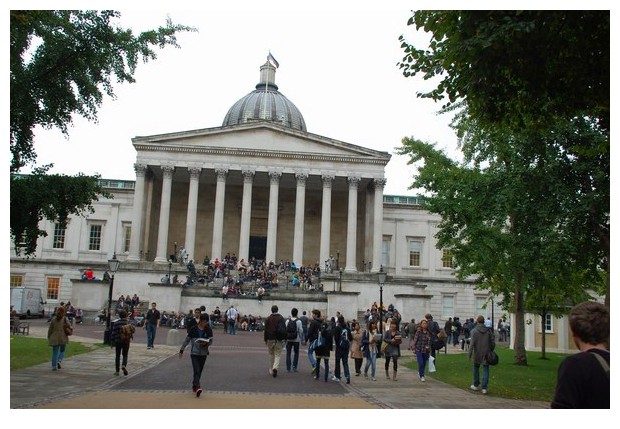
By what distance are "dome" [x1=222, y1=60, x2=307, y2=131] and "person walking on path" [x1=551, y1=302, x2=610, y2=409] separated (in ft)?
212

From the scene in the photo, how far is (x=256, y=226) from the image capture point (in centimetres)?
5953

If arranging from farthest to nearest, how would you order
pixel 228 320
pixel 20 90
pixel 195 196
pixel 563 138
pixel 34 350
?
1. pixel 195 196
2. pixel 228 320
3. pixel 34 350
4. pixel 563 138
5. pixel 20 90

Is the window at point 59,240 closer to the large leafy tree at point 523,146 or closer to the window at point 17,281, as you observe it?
the window at point 17,281

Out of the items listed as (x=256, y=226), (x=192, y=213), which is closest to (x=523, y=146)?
(x=192, y=213)

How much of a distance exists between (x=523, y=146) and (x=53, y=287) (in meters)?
50.5

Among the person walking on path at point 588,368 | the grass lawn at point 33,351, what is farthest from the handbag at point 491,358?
the grass lawn at point 33,351

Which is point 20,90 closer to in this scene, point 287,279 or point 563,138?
point 563,138

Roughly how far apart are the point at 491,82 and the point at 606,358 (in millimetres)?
8462

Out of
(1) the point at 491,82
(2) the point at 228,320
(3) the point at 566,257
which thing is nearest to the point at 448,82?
(1) the point at 491,82

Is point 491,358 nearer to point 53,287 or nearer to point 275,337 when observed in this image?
point 275,337

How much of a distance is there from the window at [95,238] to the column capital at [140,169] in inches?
431

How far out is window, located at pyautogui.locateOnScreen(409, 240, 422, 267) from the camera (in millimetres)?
61750

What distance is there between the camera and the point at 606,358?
14.9 ft

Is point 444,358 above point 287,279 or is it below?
below
